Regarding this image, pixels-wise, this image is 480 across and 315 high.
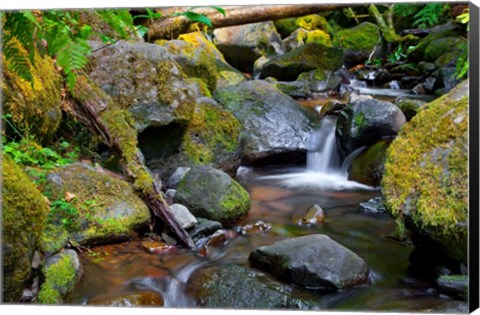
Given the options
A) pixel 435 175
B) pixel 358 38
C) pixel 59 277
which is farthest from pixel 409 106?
pixel 59 277

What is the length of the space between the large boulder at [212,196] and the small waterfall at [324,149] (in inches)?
47.1

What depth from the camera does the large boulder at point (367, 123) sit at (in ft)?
16.3

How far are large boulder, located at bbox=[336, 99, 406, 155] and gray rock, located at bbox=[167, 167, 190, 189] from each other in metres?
1.64

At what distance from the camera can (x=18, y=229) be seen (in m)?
2.48

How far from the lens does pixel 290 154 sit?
5652 millimetres

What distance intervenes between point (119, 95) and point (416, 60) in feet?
11.7

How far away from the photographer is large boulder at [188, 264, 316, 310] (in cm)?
275

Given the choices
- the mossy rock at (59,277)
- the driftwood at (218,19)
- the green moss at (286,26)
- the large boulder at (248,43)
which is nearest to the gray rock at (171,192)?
the mossy rock at (59,277)

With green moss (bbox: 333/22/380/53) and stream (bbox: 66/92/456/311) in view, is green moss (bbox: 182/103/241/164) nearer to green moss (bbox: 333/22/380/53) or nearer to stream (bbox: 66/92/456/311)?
stream (bbox: 66/92/456/311)

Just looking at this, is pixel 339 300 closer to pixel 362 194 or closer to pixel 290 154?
pixel 362 194

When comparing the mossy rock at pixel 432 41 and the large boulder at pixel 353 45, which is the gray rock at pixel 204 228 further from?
the large boulder at pixel 353 45

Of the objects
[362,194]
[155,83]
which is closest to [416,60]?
[362,194]

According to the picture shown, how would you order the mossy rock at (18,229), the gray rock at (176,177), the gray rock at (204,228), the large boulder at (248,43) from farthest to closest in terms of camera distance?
the large boulder at (248,43)
the gray rock at (176,177)
the gray rock at (204,228)
the mossy rock at (18,229)

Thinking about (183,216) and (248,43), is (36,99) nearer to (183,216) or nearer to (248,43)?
(183,216)
